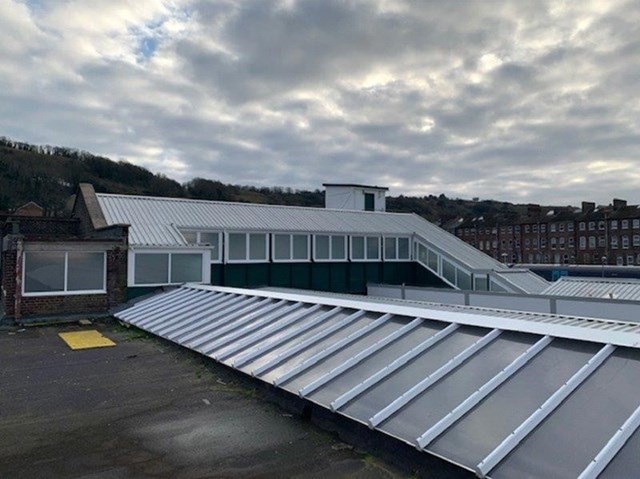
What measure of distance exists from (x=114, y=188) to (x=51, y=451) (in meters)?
69.7

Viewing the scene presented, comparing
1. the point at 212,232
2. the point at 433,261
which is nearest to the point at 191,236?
the point at 212,232

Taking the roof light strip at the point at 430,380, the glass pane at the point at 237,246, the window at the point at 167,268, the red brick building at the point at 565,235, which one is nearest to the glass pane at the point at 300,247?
the glass pane at the point at 237,246

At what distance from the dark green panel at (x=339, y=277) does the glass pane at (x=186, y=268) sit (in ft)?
30.6

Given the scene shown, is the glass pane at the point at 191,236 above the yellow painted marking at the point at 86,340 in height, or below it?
above

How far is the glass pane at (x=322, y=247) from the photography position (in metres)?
23.9

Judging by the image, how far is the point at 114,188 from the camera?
67.2 meters

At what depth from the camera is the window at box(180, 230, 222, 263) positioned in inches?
792

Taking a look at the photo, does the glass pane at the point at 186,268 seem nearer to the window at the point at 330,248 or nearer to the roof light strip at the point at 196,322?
the roof light strip at the point at 196,322

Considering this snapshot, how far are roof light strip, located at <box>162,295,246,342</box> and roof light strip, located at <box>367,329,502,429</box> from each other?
5076mm

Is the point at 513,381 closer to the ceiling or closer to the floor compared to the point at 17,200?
closer to the floor

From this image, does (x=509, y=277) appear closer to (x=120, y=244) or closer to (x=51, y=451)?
(x=120, y=244)

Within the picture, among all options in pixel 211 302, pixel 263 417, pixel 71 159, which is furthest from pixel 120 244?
pixel 71 159

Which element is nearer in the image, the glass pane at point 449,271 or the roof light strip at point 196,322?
the roof light strip at point 196,322

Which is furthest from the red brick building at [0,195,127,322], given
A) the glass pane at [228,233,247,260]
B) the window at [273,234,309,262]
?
the window at [273,234,309,262]
